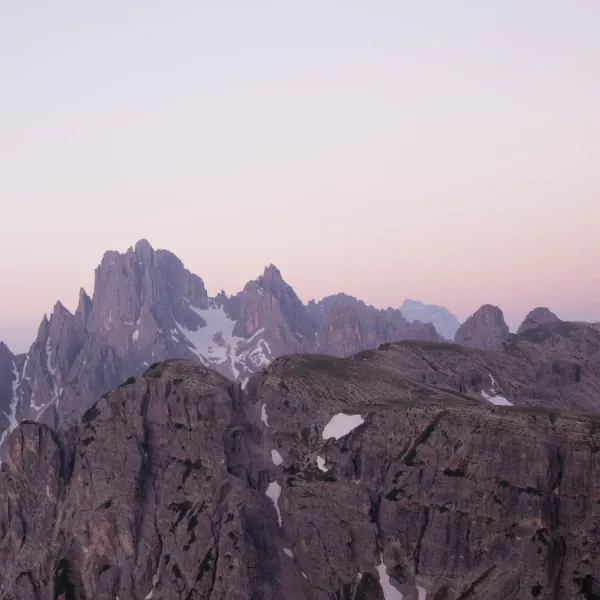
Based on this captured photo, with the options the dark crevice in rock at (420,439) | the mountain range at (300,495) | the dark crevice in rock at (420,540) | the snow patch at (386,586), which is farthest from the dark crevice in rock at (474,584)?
the dark crevice in rock at (420,439)

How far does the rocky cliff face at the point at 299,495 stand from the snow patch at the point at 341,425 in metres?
0.46

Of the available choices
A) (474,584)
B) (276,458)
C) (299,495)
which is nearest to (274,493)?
(276,458)

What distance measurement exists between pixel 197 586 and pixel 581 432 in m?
72.4

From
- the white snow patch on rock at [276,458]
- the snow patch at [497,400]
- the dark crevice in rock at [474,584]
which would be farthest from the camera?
the snow patch at [497,400]

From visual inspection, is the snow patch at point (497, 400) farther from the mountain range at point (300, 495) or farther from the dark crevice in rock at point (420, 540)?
the dark crevice in rock at point (420, 540)

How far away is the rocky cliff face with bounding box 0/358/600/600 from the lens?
123500 mm

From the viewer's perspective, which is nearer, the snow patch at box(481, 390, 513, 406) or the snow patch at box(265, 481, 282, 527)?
the snow patch at box(265, 481, 282, 527)

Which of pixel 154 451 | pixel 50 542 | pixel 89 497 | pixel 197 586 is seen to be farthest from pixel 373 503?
pixel 50 542

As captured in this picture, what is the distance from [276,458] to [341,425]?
1500 centimetres

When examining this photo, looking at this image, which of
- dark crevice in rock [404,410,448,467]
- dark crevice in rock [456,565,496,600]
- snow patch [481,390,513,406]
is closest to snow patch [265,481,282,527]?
dark crevice in rock [404,410,448,467]

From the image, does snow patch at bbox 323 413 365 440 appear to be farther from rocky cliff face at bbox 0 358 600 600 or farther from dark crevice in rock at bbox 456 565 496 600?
dark crevice in rock at bbox 456 565 496 600

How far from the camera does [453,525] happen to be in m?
129

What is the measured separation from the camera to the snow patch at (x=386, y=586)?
129375 millimetres

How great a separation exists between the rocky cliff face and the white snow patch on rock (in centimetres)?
46
